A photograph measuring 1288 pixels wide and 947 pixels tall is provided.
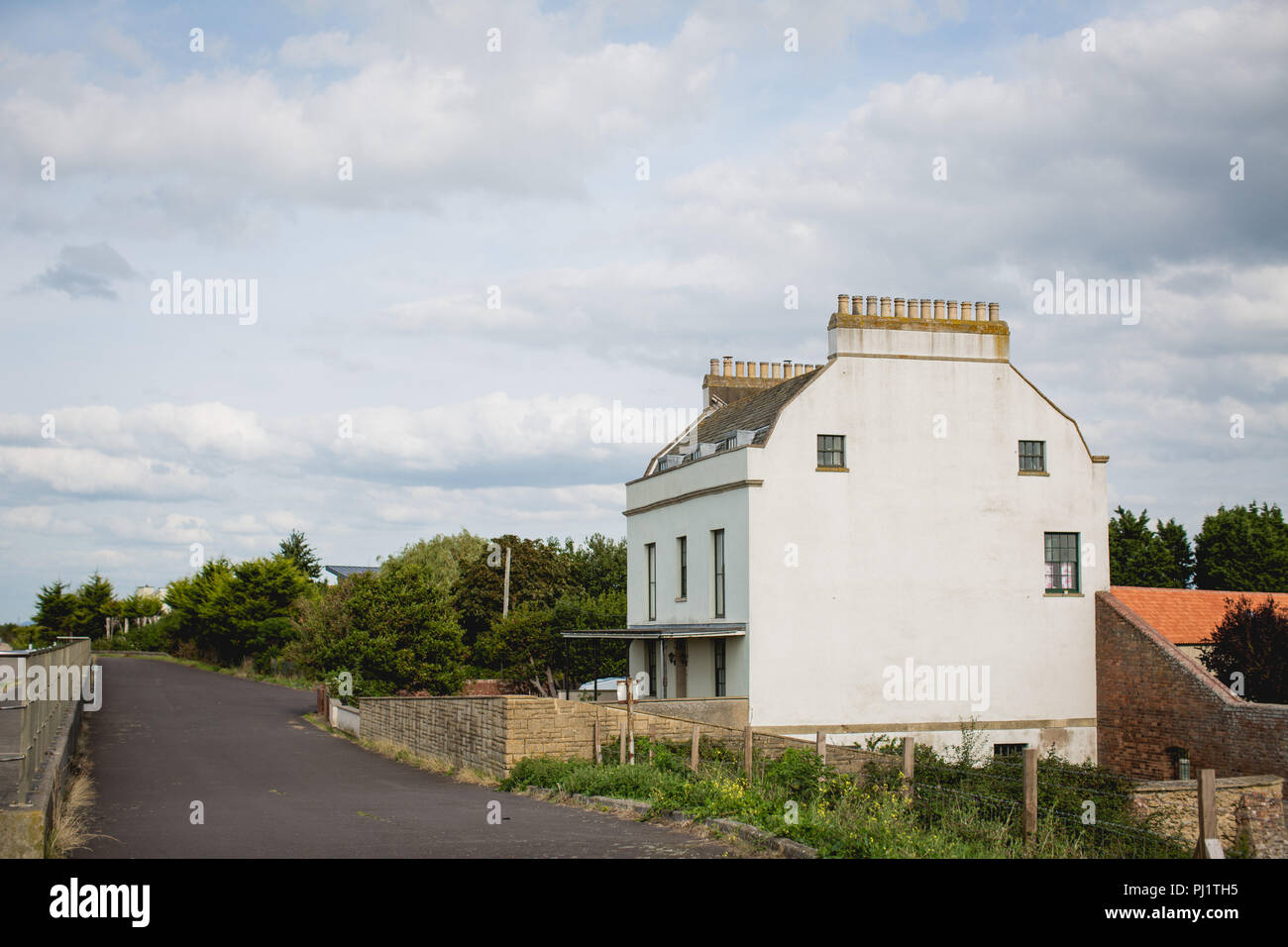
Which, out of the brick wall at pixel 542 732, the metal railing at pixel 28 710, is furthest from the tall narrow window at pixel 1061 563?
the metal railing at pixel 28 710

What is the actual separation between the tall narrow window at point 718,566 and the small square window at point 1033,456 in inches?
343

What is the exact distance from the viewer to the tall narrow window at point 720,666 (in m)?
31.0

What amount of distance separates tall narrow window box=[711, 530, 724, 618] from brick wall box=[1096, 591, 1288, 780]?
1054 centimetres

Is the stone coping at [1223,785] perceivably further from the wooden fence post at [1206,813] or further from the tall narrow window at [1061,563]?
the wooden fence post at [1206,813]

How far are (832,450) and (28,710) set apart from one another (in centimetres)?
2196

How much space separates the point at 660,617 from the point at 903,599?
8073 mm

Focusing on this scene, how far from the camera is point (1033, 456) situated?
32.7 m

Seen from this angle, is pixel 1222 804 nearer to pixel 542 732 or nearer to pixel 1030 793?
pixel 1030 793

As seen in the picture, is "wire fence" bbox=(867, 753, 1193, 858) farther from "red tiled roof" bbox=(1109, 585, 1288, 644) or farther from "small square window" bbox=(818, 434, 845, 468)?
"small square window" bbox=(818, 434, 845, 468)


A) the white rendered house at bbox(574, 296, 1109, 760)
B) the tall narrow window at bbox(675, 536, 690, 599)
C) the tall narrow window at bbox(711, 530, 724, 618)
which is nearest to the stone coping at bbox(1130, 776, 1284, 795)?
the white rendered house at bbox(574, 296, 1109, 760)

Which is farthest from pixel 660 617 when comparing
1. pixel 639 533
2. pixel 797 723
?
pixel 797 723

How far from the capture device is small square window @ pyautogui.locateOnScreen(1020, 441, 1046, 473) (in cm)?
3266

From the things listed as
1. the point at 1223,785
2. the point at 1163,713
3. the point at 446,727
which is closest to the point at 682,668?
the point at 446,727

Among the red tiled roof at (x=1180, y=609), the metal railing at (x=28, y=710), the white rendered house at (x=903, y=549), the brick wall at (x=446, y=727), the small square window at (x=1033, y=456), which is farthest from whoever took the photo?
the red tiled roof at (x=1180, y=609)
